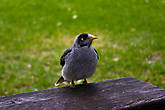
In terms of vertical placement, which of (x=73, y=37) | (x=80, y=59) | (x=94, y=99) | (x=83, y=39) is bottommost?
(x=94, y=99)

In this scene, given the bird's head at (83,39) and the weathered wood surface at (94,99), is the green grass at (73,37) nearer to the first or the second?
the weathered wood surface at (94,99)

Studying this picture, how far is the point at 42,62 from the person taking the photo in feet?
18.1

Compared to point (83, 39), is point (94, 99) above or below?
below

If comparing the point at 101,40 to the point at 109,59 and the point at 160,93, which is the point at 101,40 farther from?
the point at 160,93

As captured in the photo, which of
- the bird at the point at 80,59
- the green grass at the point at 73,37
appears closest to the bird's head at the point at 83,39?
the bird at the point at 80,59

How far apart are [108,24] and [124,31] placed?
64 centimetres

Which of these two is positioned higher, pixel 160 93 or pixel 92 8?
pixel 92 8

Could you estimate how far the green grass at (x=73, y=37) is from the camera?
4891 mm

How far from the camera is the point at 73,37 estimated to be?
6699mm

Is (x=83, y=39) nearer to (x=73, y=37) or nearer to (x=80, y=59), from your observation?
(x=80, y=59)

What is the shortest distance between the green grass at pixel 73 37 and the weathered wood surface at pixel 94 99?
137 centimetres

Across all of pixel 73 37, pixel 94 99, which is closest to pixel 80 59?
Result: pixel 94 99

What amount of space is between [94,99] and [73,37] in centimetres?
461

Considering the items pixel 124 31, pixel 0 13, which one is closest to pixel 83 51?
pixel 124 31
